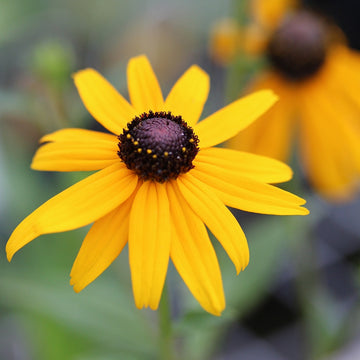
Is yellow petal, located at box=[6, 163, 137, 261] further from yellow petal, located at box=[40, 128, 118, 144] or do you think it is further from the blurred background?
the blurred background

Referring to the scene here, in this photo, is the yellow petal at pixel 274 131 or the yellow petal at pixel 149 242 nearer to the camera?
the yellow petal at pixel 149 242

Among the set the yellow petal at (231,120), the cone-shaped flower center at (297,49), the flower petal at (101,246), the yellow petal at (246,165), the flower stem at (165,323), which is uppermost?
the cone-shaped flower center at (297,49)

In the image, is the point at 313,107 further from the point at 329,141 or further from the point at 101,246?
the point at 101,246

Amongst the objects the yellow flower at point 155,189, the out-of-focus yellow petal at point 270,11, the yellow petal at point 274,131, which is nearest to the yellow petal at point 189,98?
the yellow flower at point 155,189

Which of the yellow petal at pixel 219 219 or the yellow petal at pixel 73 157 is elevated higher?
the yellow petal at pixel 73 157

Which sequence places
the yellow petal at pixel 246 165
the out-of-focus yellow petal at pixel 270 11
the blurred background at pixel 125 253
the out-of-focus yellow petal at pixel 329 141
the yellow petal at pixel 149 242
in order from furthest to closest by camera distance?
1. the out-of-focus yellow petal at pixel 270 11
2. the out-of-focus yellow petal at pixel 329 141
3. the blurred background at pixel 125 253
4. the yellow petal at pixel 246 165
5. the yellow petal at pixel 149 242

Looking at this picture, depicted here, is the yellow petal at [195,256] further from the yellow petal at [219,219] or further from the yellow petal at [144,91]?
the yellow petal at [144,91]

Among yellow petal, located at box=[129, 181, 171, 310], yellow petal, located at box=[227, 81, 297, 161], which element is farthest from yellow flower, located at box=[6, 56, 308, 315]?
yellow petal, located at box=[227, 81, 297, 161]

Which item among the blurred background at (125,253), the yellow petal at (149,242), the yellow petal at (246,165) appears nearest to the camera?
the yellow petal at (149,242)
